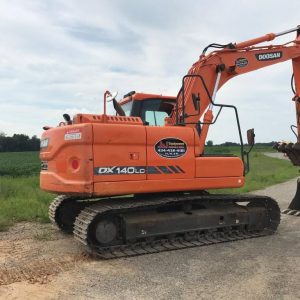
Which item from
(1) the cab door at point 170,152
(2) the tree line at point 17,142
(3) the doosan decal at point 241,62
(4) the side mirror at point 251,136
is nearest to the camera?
(1) the cab door at point 170,152

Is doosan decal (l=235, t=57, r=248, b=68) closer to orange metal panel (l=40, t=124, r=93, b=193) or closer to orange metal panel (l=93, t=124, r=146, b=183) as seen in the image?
orange metal panel (l=93, t=124, r=146, b=183)

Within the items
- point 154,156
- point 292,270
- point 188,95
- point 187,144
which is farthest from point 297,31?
point 292,270

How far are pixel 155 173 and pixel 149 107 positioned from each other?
5.71 feet

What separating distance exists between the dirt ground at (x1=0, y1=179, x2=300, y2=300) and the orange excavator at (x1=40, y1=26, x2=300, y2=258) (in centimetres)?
40

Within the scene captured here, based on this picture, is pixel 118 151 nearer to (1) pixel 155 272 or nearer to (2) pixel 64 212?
(1) pixel 155 272

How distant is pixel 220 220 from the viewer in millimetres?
8047

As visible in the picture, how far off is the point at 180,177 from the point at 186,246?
108 cm

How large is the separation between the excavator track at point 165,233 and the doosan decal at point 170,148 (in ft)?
2.36

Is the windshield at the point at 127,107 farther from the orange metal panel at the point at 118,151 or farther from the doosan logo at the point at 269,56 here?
the doosan logo at the point at 269,56

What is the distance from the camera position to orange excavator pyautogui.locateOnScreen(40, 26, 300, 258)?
6.96 metres

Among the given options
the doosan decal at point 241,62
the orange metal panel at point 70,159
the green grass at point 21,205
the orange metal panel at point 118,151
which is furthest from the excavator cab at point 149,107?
the green grass at point 21,205

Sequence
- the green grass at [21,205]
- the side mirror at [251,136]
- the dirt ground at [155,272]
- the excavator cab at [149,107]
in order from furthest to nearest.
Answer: the green grass at [21,205] → the excavator cab at [149,107] → the side mirror at [251,136] → the dirt ground at [155,272]

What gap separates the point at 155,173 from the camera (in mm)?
7332

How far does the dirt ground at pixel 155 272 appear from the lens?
5.31 m
